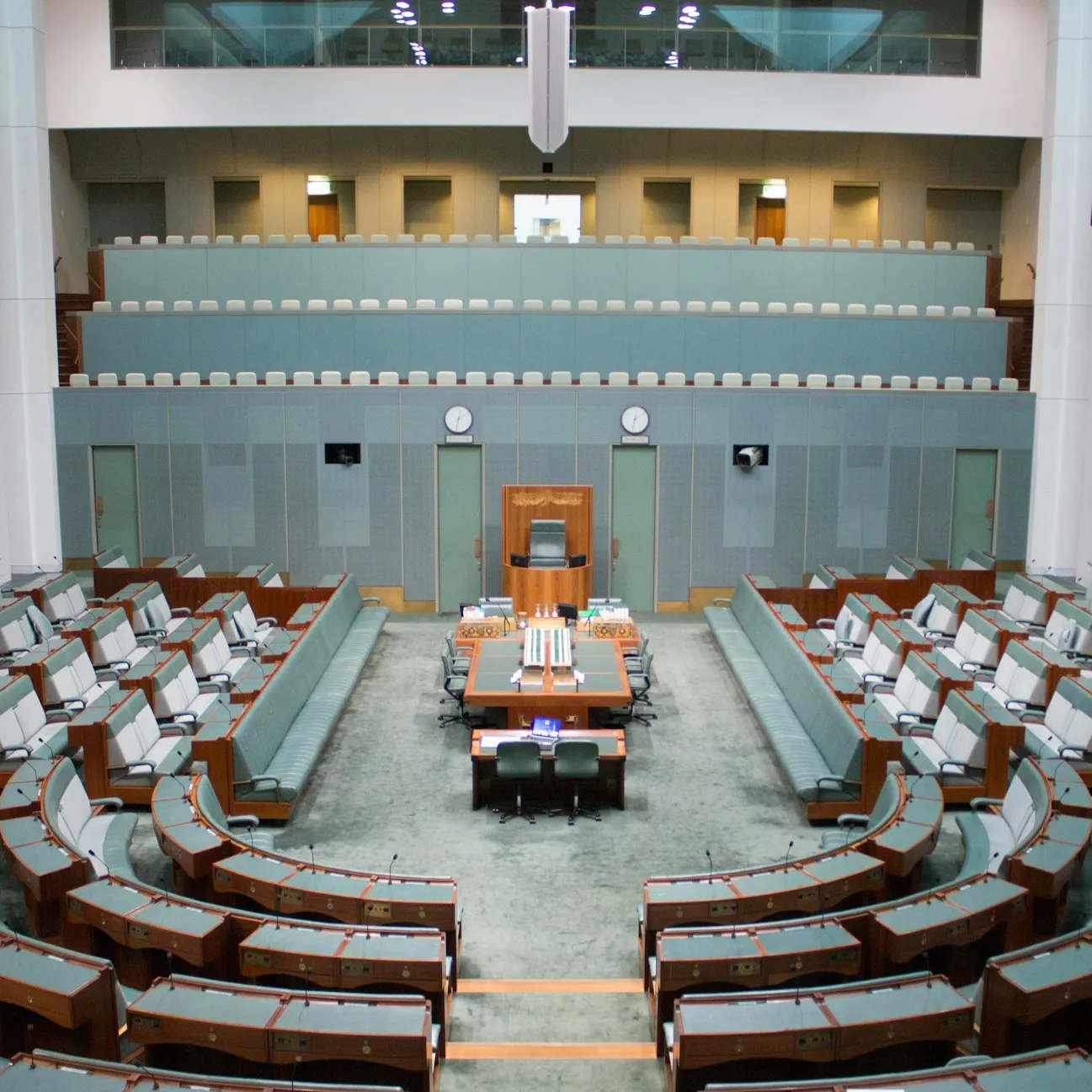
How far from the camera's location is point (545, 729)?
10.2 m

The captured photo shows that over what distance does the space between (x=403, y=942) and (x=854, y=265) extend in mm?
15349

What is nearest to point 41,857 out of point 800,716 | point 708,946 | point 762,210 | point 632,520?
point 708,946

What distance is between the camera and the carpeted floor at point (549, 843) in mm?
7008

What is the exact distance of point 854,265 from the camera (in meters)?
19.4

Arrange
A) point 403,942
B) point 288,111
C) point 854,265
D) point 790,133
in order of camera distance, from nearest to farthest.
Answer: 1. point 403,942
2. point 854,265
3. point 288,111
4. point 790,133

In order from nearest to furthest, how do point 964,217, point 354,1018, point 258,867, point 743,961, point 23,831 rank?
1. point 354,1018
2. point 743,961
3. point 258,867
4. point 23,831
5. point 964,217

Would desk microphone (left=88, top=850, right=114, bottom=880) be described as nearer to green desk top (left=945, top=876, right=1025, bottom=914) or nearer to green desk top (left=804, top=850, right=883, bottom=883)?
green desk top (left=804, top=850, right=883, bottom=883)

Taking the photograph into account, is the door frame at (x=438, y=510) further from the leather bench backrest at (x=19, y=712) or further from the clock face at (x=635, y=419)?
the leather bench backrest at (x=19, y=712)

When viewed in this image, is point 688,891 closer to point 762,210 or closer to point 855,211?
point 762,210

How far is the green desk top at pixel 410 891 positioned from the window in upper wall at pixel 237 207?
1832 cm

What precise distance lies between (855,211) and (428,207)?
822 centimetres

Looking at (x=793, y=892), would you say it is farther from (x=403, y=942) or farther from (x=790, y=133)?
(x=790, y=133)

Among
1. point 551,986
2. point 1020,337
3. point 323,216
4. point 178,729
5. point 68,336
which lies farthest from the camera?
point 323,216

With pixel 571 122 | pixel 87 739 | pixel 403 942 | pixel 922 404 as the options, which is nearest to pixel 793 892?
pixel 403 942
